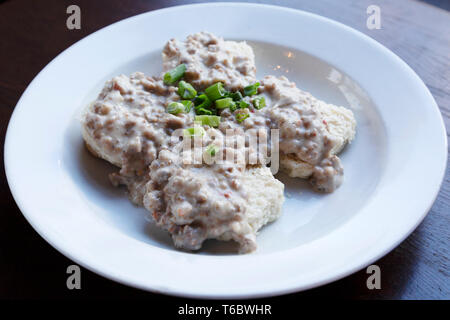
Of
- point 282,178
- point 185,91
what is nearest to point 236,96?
point 185,91

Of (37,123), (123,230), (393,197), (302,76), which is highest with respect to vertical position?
(302,76)

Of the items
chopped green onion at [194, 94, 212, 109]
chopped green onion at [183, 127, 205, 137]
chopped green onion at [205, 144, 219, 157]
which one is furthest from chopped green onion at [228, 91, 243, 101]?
chopped green onion at [205, 144, 219, 157]

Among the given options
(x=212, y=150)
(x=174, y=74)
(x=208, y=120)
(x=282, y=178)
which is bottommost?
(x=282, y=178)

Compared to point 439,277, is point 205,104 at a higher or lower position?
higher

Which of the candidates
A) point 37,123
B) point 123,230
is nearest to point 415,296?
point 123,230

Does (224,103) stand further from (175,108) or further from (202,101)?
(175,108)

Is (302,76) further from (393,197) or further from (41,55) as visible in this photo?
(41,55)

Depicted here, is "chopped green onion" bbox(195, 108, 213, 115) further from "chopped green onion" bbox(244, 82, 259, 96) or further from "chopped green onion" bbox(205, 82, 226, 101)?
"chopped green onion" bbox(244, 82, 259, 96)
